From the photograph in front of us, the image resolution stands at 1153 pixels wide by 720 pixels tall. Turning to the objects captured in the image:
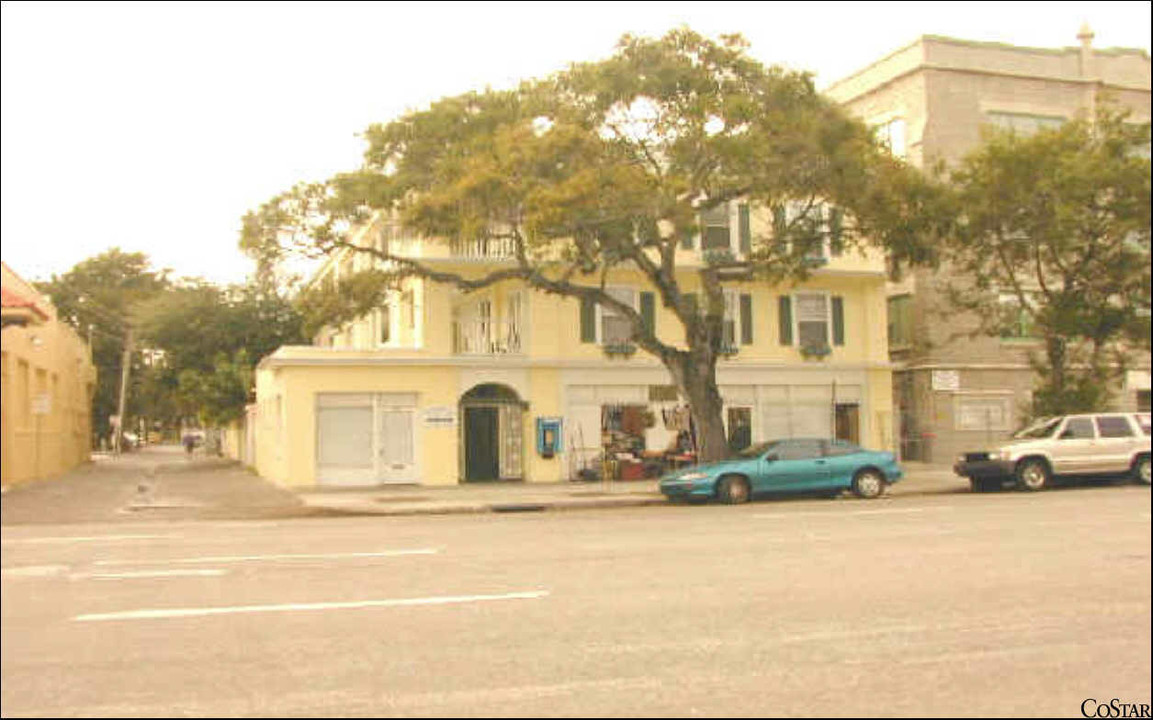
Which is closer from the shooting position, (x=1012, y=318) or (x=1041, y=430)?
(x=1041, y=430)

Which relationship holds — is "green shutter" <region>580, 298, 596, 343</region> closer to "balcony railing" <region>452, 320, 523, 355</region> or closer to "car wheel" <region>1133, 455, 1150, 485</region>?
"balcony railing" <region>452, 320, 523, 355</region>

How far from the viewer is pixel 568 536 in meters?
15.6

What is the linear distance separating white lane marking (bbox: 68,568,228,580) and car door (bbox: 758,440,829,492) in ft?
42.9

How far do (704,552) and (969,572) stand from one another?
3.11m

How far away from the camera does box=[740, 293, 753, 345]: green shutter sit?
32094 millimetres

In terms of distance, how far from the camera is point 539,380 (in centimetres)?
2980

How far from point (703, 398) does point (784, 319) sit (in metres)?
7.76

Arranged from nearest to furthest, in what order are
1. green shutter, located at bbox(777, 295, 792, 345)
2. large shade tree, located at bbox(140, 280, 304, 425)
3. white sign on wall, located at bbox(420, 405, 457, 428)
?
white sign on wall, located at bbox(420, 405, 457, 428) → green shutter, located at bbox(777, 295, 792, 345) → large shade tree, located at bbox(140, 280, 304, 425)

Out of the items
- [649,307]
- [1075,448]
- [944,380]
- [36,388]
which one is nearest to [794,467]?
[1075,448]

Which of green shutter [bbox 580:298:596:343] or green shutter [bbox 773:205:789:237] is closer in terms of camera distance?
green shutter [bbox 773:205:789:237]

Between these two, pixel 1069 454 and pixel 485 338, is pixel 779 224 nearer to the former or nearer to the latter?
pixel 1069 454

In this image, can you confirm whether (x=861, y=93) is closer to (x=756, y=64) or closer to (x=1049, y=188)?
(x=1049, y=188)

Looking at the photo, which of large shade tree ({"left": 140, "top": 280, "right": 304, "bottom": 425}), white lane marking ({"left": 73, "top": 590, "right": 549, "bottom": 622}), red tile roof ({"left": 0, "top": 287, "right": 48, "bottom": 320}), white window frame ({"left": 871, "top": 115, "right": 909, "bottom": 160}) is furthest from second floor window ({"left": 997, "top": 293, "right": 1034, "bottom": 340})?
large shade tree ({"left": 140, "top": 280, "right": 304, "bottom": 425})

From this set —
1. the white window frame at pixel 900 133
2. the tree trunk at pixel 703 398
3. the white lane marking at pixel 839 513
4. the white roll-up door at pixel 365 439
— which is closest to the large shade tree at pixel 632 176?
the tree trunk at pixel 703 398
